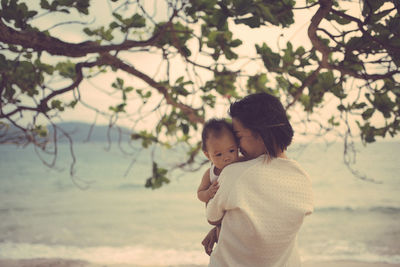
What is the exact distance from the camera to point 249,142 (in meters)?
1.12

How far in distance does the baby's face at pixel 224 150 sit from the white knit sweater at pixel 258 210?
31 centimetres

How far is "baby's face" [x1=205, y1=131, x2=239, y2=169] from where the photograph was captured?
1355 millimetres

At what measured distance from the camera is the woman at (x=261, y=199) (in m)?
0.97

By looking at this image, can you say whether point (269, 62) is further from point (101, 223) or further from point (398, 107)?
point (101, 223)

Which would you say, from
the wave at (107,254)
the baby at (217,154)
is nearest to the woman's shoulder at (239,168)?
the baby at (217,154)

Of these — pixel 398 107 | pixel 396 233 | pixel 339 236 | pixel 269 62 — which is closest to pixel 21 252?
pixel 269 62

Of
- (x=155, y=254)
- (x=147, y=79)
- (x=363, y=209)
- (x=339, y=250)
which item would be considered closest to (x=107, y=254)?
(x=155, y=254)

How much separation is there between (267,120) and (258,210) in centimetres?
31

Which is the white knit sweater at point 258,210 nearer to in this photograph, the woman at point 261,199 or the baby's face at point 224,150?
the woman at point 261,199

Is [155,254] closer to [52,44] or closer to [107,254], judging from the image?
[107,254]

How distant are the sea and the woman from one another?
116cm

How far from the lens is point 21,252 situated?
17.7 ft

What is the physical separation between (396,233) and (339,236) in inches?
48.6

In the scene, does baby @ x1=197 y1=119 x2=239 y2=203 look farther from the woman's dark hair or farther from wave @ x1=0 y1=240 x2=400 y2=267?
wave @ x1=0 y1=240 x2=400 y2=267
